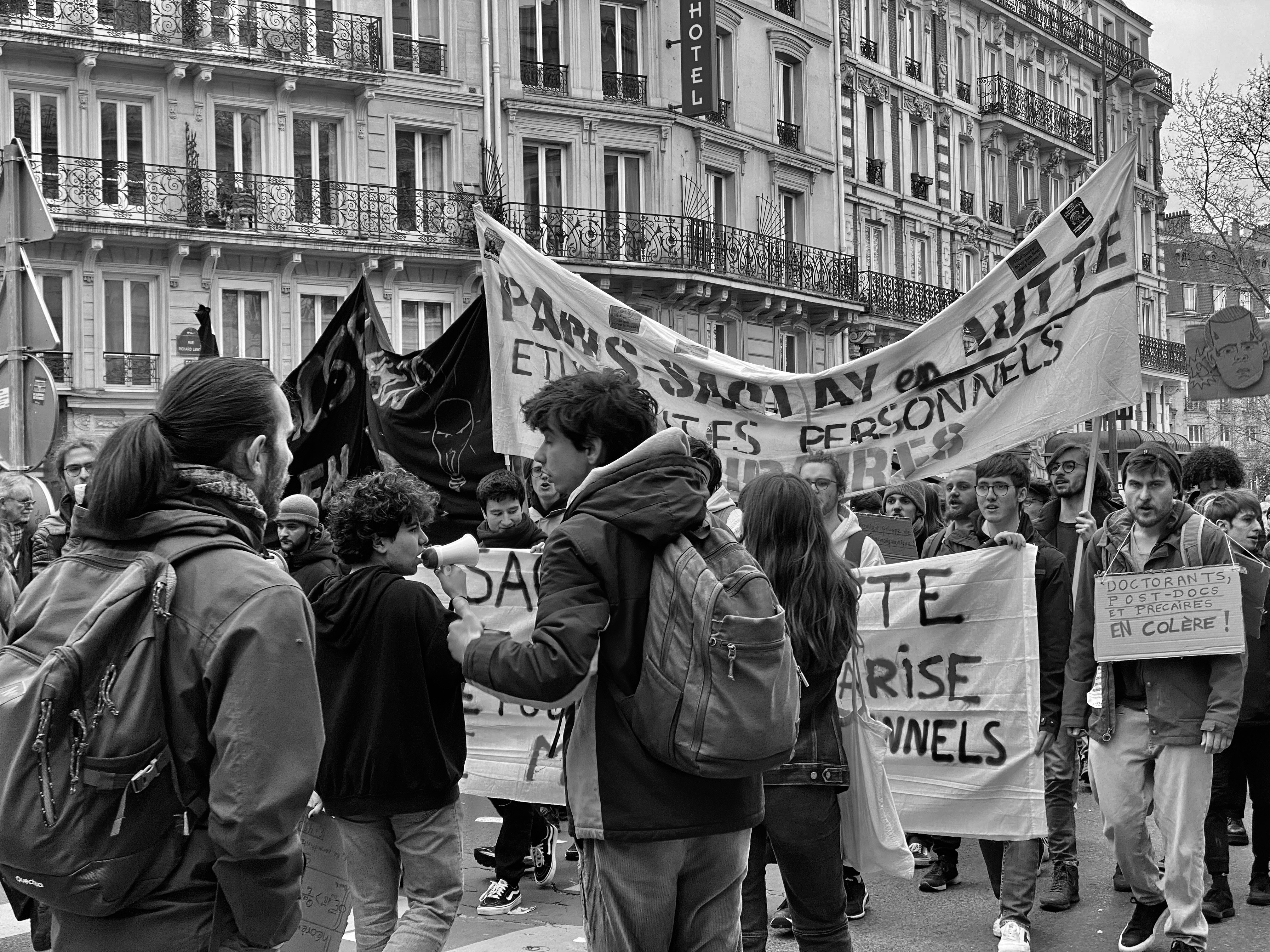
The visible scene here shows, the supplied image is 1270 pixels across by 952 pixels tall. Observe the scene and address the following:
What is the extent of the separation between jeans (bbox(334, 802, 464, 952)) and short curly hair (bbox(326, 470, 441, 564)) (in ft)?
2.84

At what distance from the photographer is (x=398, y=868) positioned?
15.6 ft

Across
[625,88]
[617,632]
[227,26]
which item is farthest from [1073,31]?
[617,632]

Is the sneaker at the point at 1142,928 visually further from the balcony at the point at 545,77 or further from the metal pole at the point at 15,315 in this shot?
the balcony at the point at 545,77

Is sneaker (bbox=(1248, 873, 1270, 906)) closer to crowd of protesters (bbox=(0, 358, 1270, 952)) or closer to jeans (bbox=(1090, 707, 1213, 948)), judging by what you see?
crowd of protesters (bbox=(0, 358, 1270, 952))

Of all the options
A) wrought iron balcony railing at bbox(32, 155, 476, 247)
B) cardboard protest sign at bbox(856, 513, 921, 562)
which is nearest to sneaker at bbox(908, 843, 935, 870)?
cardboard protest sign at bbox(856, 513, 921, 562)

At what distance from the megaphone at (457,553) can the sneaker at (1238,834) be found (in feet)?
18.7

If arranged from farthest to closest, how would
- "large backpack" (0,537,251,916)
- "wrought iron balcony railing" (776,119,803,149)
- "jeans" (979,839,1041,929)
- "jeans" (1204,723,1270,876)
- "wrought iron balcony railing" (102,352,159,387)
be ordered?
"wrought iron balcony railing" (776,119,803,149), "wrought iron balcony railing" (102,352,159,387), "jeans" (1204,723,1270,876), "jeans" (979,839,1041,929), "large backpack" (0,537,251,916)

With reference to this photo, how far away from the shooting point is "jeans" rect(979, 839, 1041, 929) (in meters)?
5.89

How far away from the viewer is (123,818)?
8.76 ft

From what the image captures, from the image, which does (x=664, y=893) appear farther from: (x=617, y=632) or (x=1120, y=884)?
(x=1120, y=884)

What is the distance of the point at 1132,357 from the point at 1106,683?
1439mm

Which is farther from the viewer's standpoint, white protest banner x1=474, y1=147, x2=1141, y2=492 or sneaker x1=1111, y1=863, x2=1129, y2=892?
sneaker x1=1111, y1=863, x2=1129, y2=892

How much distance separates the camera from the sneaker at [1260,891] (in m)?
6.62

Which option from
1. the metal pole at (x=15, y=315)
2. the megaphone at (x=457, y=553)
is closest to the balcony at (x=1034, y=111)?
the metal pole at (x=15, y=315)
